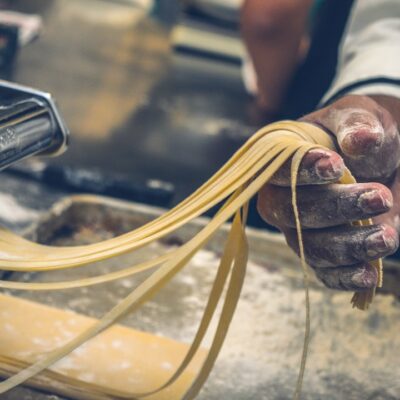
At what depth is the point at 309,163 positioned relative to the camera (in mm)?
787

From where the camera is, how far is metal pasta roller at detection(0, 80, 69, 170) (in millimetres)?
896

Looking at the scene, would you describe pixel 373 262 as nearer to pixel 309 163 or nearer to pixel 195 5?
pixel 309 163

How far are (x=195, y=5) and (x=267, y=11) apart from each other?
1.01 m

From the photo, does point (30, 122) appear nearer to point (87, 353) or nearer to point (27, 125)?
point (27, 125)

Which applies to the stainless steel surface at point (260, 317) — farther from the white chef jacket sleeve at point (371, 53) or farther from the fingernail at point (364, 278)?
the white chef jacket sleeve at point (371, 53)

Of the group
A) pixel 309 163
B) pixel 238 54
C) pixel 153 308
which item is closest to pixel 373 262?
pixel 309 163

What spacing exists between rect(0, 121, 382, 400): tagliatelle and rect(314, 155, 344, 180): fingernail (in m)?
0.02

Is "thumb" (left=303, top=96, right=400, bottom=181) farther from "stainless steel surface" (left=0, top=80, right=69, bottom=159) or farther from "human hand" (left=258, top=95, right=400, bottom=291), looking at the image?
"stainless steel surface" (left=0, top=80, right=69, bottom=159)

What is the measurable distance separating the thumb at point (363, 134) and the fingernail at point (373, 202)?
0.21 ft

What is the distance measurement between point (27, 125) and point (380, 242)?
17.9 inches

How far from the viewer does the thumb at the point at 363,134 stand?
0.83 m

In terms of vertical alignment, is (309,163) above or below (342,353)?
above

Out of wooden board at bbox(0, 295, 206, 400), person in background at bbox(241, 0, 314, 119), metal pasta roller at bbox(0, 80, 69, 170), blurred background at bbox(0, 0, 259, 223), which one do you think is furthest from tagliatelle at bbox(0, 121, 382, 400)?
person in background at bbox(241, 0, 314, 119)

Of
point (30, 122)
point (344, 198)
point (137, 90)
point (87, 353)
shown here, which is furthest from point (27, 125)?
point (137, 90)
